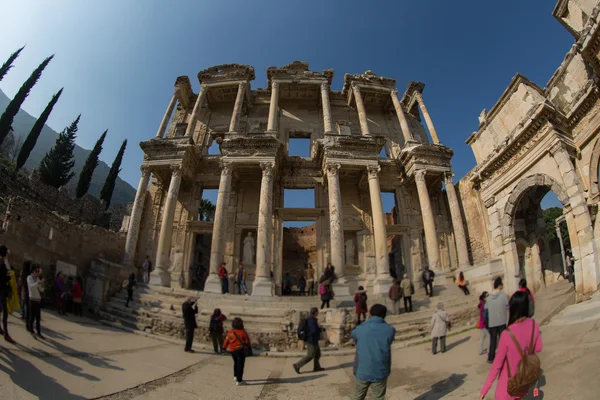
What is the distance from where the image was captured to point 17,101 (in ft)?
110

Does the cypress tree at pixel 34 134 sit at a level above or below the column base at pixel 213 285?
above

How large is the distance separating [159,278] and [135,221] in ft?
12.8

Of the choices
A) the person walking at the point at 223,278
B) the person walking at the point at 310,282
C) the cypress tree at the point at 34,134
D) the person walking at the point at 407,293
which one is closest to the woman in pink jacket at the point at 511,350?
the person walking at the point at 407,293

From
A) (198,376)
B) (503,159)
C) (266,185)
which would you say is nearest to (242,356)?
(198,376)

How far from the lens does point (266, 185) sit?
16.1m

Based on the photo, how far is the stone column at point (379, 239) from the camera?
557 inches

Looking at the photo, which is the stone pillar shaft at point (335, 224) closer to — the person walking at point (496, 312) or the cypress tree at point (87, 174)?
the person walking at point (496, 312)

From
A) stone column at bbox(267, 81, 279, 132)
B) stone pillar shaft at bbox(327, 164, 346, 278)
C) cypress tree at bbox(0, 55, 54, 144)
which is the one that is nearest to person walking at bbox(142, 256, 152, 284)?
stone pillar shaft at bbox(327, 164, 346, 278)

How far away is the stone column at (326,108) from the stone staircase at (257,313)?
1027 cm

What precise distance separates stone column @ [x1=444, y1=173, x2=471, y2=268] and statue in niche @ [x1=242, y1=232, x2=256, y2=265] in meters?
11.0

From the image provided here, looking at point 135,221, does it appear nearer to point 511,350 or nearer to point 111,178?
point 511,350

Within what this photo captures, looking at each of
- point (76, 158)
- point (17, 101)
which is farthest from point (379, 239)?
point (76, 158)

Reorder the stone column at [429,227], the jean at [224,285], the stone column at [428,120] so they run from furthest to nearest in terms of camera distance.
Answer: the stone column at [428,120]
the stone column at [429,227]
the jean at [224,285]

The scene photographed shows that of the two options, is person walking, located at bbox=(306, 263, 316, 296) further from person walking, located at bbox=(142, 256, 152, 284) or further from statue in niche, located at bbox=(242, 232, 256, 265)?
person walking, located at bbox=(142, 256, 152, 284)
